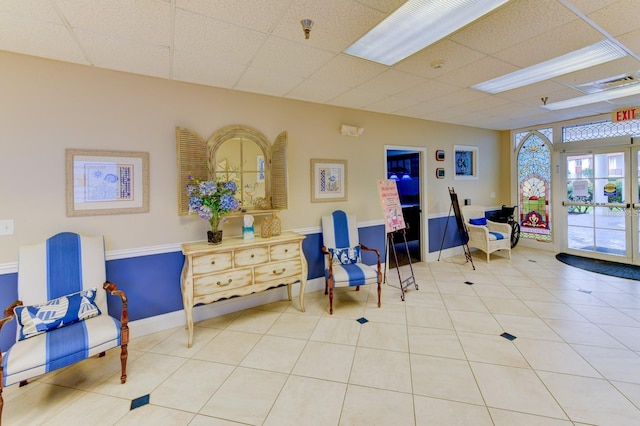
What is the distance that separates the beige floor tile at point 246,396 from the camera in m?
1.82

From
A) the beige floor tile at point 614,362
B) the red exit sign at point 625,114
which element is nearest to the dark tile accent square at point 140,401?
the beige floor tile at point 614,362

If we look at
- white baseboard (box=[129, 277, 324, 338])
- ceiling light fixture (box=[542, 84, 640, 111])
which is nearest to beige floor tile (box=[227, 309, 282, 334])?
white baseboard (box=[129, 277, 324, 338])

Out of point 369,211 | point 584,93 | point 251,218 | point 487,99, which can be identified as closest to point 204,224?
point 251,218

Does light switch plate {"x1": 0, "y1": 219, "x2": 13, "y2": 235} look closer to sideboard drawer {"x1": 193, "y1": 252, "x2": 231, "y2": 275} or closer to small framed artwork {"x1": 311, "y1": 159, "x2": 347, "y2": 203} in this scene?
sideboard drawer {"x1": 193, "y1": 252, "x2": 231, "y2": 275}

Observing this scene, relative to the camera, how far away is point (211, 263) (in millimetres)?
2734

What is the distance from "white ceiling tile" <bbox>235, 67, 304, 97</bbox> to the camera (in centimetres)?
282

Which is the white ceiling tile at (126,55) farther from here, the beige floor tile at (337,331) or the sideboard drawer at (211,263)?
the beige floor tile at (337,331)

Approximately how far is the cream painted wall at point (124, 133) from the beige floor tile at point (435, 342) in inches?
73.3

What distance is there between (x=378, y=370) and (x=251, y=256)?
5.26 feet

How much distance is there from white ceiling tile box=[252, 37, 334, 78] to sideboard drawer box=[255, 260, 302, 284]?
79.1 inches

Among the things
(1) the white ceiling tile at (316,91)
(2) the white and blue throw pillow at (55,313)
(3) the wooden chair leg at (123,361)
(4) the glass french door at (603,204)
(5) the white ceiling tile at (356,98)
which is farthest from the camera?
(4) the glass french door at (603,204)

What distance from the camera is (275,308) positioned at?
3.41m

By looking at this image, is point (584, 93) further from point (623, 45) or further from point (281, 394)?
point (281, 394)

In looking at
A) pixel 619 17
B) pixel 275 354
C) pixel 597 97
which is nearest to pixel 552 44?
pixel 619 17
